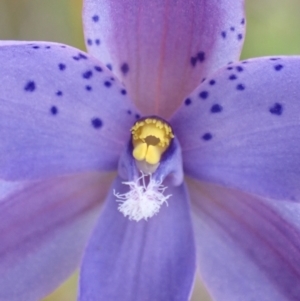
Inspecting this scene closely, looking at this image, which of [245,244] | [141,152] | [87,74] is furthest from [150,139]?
[245,244]

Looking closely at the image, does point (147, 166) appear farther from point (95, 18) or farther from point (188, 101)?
point (95, 18)

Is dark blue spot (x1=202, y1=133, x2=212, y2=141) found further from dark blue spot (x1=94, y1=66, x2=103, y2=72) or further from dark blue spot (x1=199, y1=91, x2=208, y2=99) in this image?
dark blue spot (x1=94, y1=66, x2=103, y2=72)

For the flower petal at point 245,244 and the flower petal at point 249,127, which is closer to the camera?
the flower petal at point 249,127

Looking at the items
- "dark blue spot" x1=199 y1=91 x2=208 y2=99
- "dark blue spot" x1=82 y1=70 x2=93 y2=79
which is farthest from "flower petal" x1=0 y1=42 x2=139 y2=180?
"dark blue spot" x1=199 y1=91 x2=208 y2=99

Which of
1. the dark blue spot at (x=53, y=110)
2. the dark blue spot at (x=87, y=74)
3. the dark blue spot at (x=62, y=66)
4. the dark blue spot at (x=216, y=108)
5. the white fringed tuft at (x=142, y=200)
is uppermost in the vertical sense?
the dark blue spot at (x=62, y=66)

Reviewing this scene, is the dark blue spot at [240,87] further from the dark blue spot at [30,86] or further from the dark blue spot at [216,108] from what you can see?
the dark blue spot at [30,86]

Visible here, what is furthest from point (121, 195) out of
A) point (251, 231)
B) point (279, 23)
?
point (279, 23)

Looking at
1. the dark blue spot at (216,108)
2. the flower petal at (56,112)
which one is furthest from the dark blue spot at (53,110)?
the dark blue spot at (216,108)
